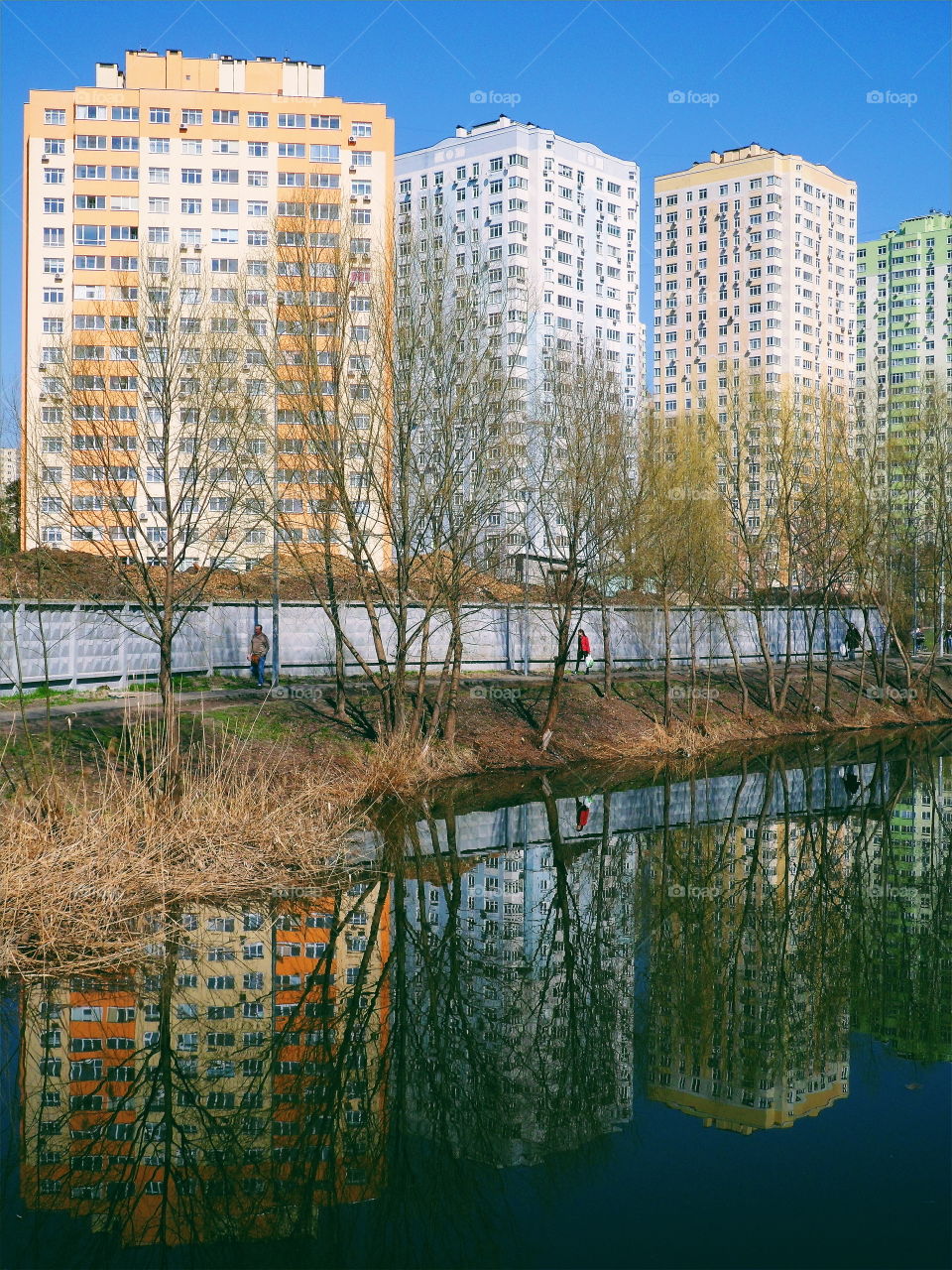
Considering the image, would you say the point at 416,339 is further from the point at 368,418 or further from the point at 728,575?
the point at 728,575

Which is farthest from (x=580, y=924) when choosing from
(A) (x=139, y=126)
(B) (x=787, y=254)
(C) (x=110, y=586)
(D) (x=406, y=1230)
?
(B) (x=787, y=254)

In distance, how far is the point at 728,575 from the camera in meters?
41.9

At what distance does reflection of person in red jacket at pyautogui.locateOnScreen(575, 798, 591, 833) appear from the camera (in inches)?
819

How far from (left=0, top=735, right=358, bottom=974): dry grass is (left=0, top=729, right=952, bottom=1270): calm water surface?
42cm
